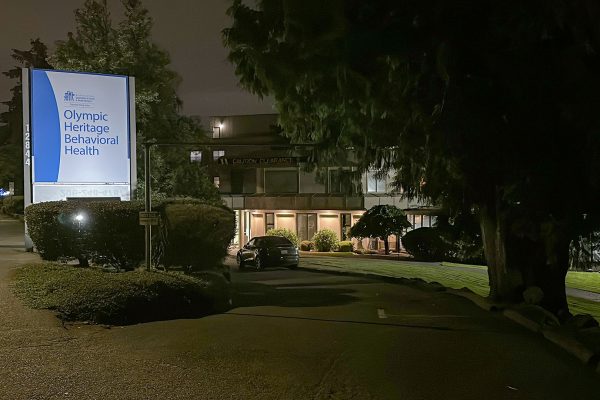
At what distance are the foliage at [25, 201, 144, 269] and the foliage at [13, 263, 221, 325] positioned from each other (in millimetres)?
1915

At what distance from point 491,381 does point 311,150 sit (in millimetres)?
10706

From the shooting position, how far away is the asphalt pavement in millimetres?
6938

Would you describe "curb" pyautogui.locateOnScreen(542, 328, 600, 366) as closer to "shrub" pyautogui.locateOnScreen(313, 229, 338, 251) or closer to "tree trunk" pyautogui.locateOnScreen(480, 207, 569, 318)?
"tree trunk" pyautogui.locateOnScreen(480, 207, 569, 318)

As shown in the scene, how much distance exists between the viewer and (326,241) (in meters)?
43.4

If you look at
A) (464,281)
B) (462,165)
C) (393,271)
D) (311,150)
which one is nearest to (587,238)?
(462,165)

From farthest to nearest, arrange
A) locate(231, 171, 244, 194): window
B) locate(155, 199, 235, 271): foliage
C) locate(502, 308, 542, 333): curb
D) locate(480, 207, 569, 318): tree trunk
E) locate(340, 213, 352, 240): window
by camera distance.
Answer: locate(231, 171, 244, 194): window → locate(340, 213, 352, 240): window → locate(155, 199, 235, 271): foliage → locate(480, 207, 569, 318): tree trunk → locate(502, 308, 542, 333): curb

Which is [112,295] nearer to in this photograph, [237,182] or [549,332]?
[549,332]

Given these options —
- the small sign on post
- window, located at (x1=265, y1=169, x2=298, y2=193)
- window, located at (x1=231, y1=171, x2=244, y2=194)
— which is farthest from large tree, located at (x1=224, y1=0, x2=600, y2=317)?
window, located at (x1=231, y1=171, x2=244, y2=194)

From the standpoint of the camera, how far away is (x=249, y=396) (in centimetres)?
670

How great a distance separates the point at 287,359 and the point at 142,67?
19.7 meters

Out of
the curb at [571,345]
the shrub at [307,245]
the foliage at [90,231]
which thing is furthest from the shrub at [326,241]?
the curb at [571,345]

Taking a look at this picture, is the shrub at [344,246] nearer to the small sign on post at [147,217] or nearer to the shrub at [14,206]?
the shrub at [14,206]

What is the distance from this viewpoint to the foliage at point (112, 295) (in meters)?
10.9

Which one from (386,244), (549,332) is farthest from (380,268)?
(549,332)
